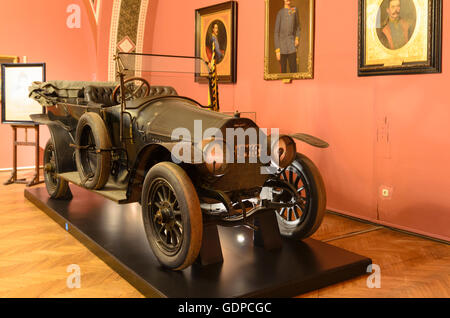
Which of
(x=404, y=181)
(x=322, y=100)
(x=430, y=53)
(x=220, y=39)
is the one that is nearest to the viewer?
(x=430, y=53)

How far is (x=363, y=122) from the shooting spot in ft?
15.3

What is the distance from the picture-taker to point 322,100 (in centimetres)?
505

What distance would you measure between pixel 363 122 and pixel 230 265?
2353mm

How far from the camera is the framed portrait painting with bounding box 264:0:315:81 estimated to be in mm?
5152

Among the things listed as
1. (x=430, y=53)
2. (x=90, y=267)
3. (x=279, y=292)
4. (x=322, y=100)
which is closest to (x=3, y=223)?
(x=90, y=267)

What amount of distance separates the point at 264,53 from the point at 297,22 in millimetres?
659

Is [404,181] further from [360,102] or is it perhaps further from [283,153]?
[283,153]

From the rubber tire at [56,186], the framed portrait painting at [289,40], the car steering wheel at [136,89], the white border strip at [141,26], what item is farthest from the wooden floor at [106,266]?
the white border strip at [141,26]

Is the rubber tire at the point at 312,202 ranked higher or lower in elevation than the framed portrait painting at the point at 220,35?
lower

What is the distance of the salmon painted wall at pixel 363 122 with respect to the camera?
4047mm

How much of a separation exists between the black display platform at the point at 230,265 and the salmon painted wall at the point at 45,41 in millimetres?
4321

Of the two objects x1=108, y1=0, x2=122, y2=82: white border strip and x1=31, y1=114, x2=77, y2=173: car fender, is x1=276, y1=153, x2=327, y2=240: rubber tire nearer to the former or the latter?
x1=31, y1=114, x2=77, y2=173: car fender
